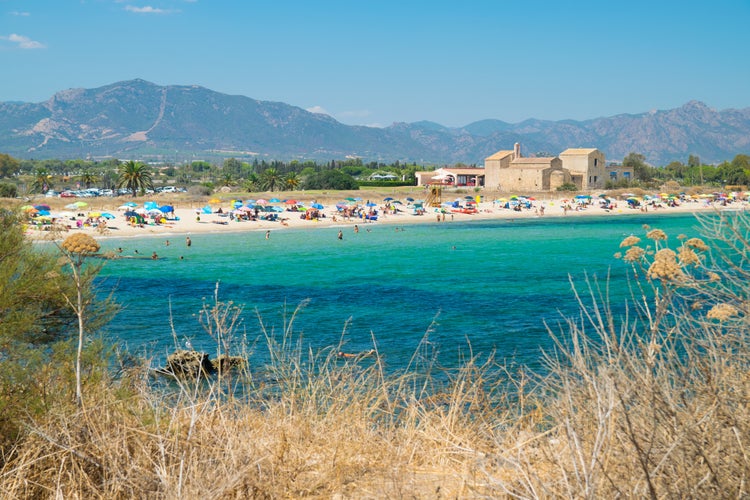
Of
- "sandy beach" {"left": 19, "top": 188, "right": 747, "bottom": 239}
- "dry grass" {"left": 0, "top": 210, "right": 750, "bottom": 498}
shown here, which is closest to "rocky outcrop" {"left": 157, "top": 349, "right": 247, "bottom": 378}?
"dry grass" {"left": 0, "top": 210, "right": 750, "bottom": 498}

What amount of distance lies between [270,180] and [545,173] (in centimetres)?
3193

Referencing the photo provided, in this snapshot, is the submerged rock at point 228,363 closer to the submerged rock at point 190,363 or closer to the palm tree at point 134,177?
the submerged rock at point 190,363

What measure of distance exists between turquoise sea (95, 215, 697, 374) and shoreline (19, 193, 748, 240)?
1.83m

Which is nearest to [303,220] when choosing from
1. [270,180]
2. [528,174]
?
[270,180]

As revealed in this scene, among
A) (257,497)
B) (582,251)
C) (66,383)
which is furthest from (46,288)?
(582,251)

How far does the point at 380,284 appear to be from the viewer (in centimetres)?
2970

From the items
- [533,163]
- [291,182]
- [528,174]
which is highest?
[533,163]

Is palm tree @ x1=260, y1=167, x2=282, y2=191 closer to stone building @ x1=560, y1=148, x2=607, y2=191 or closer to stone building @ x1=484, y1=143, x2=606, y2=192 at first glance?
stone building @ x1=484, y1=143, x2=606, y2=192

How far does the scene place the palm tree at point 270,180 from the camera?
79.9 metres

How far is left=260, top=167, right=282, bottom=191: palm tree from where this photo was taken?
7995cm

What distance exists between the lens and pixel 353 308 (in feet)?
77.9

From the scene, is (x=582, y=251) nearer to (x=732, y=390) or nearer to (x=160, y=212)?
(x=160, y=212)

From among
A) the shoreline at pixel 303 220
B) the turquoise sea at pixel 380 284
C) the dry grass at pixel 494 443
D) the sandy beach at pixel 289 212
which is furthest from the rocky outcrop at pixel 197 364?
the sandy beach at pixel 289 212

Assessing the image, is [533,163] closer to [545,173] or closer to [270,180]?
[545,173]
